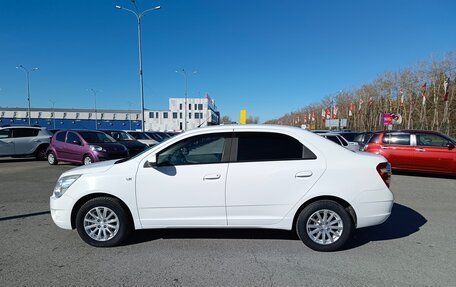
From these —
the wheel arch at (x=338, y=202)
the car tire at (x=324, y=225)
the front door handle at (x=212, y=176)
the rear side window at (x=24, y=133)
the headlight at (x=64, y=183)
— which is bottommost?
the car tire at (x=324, y=225)

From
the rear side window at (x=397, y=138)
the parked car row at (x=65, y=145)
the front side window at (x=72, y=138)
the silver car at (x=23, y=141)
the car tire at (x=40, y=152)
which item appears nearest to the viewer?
the rear side window at (x=397, y=138)

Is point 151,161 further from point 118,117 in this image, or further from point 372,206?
point 118,117

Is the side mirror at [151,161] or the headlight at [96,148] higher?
the side mirror at [151,161]

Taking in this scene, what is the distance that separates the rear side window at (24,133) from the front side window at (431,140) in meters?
17.8

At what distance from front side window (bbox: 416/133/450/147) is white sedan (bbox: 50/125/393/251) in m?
7.15

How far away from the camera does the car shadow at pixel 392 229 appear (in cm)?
401

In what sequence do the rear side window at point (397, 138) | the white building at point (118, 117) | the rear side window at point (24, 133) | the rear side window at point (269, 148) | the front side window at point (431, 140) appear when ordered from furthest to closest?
1. the white building at point (118, 117)
2. the rear side window at point (24, 133)
3. the rear side window at point (397, 138)
4. the front side window at point (431, 140)
5. the rear side window at point (269, 148)

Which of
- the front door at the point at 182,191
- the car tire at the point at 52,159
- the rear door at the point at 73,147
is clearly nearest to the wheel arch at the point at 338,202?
the front door at the point at 182,191

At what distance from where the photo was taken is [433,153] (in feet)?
29.2

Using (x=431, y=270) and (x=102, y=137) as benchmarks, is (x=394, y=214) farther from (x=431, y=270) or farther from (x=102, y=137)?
(x=102, y=137)

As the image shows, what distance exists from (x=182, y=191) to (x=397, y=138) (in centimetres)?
914

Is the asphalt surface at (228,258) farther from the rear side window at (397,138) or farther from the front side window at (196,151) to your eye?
the rear side window at (397,138)

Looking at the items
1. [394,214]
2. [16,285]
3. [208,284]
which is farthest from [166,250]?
[394,214]

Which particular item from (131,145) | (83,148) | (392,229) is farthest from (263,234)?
(131,145)
